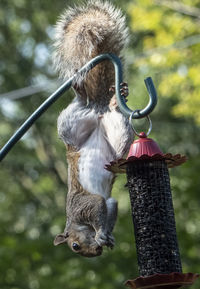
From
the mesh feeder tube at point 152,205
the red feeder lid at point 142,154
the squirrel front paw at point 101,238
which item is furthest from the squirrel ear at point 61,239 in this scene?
the red feeder lid at point 142,154

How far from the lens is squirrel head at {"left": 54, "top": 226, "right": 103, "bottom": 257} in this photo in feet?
10.8

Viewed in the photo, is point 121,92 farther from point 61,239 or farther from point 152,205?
point 61,239

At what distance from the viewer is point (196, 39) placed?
27.5ft

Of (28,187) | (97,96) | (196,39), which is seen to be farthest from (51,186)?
(97,96)

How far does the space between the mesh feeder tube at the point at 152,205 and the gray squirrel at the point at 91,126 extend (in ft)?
0.61

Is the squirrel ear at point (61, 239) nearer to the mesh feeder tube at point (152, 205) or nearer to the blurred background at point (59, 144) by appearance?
the mesh feeder tube at point (152, 205)

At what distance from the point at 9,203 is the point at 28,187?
2.44 ft

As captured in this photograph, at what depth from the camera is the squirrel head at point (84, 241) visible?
10.8 feet

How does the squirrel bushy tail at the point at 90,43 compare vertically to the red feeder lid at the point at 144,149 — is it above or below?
above

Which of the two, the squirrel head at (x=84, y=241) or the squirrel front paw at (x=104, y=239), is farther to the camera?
the squirrel head at (x=84, y=241)

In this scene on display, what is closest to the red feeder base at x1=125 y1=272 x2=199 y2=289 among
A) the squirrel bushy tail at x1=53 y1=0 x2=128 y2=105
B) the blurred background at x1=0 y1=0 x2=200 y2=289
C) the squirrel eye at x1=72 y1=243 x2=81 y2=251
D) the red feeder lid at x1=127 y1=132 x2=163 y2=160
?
the red feeder lid at x1=127 y1=132 x2=163 y2=160

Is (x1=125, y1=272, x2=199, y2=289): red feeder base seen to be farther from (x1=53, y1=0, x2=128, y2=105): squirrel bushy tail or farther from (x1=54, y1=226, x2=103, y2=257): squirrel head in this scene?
(x1=53, y1=0, x2=128, y2=105): squirrel bushy tail

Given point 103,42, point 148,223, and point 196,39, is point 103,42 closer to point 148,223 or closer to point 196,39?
point 148,223

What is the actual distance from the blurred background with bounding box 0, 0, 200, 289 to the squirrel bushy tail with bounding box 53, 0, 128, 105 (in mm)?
258
